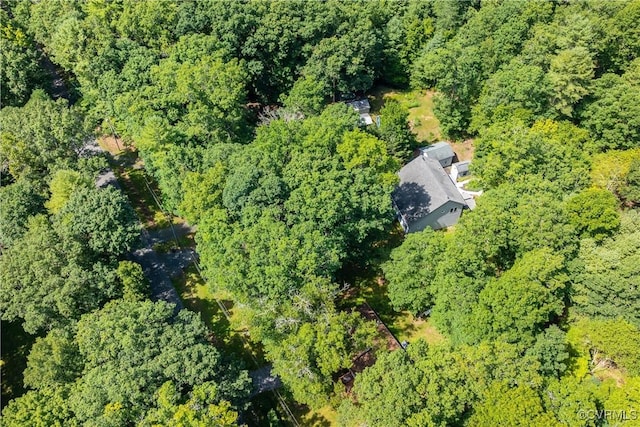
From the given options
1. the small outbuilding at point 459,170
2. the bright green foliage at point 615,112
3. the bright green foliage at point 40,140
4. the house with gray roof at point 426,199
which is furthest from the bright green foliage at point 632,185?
the bright green foliage at point 40,140

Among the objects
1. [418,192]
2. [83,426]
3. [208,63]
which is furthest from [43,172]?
[418,192]

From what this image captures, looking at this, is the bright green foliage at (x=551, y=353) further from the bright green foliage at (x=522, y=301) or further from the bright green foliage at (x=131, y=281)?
the bright green foliage at (x=131, y=281)

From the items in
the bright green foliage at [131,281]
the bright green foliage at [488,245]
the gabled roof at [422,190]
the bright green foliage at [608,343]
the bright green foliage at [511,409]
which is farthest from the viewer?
the gabled roof at [422,190]

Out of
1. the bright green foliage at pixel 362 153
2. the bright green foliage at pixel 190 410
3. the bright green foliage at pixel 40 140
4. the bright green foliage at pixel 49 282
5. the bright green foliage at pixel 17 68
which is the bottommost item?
the bright green foliage at pixel 362 153

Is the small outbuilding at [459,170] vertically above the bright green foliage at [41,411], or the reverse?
the bright green foliage at [41,411]

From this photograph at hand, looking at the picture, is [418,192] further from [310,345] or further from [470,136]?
[310,345]

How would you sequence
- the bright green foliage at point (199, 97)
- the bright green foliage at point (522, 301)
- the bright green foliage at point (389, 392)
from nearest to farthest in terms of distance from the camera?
the bright green foliage at point (389, 392), the bright green foliage at point (522, 301), the bright green foliage at point (199, 97)

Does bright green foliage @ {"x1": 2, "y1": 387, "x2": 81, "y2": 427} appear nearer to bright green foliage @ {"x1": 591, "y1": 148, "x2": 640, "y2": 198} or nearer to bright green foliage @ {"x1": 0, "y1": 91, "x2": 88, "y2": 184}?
bright green foliage @ {"x1": 0, "y1": 91, "x2": 88, "y2": 184}
